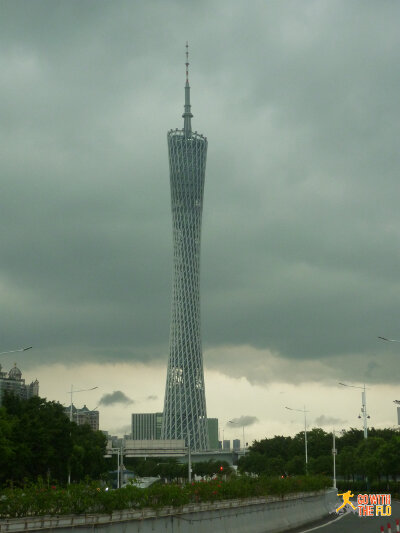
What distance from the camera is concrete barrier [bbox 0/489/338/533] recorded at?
22203mm

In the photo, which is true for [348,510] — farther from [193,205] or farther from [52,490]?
[193,205]

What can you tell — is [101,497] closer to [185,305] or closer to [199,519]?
[199,519]

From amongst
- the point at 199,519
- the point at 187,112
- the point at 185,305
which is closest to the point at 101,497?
the point at 199,519

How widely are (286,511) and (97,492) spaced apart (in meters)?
16.3

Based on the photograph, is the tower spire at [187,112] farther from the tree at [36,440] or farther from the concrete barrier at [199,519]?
the concrete barrier at [199,519]

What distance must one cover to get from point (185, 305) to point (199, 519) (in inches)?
4633

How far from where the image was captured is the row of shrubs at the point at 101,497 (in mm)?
22203

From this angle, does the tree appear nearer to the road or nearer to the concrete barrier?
the road

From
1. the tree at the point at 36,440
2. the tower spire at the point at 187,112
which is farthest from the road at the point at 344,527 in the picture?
the tower spire at the point at 187,112

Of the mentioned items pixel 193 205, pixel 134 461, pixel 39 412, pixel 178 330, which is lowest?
pixel 134 461

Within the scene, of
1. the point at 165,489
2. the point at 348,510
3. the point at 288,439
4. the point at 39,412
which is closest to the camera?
the point at 165,489

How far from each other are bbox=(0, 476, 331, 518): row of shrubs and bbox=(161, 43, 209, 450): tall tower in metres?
111

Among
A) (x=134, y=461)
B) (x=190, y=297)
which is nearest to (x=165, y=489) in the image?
(x=190, y=297)

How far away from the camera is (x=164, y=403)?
153 meters
